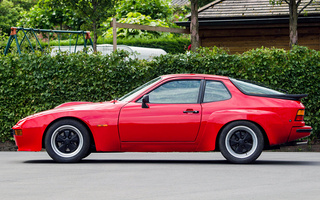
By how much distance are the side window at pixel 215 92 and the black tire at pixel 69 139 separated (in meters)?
2.11

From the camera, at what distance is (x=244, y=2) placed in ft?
76.1

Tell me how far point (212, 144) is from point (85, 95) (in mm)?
4681

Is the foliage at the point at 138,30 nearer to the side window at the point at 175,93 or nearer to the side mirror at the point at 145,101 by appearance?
the side window at the point at 175,93

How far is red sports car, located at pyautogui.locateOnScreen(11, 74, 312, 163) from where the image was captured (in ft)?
32.1

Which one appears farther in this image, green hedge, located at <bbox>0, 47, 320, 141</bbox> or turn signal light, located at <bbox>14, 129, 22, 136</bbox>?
green hedge, located at <bbox>0, 47, 320, 141</bbox>

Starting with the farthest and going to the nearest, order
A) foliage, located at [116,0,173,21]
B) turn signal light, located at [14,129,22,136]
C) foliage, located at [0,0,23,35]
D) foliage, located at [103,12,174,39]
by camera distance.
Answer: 1. foliage, located at [0,0,23,35]
2. foliage, located at [116,0,173,21]
3. foliage, located at [103,12,174,39]
4. turn signal light, located at [14,129,22,136]

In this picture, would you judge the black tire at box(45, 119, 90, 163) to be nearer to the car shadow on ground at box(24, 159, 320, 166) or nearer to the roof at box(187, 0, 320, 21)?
the car shadow on ground at box(24, 159, 320, 166)

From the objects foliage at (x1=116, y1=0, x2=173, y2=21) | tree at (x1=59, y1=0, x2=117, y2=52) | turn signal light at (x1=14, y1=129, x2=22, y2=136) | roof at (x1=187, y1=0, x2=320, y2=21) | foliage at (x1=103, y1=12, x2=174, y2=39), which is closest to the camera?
turn signal light at (x1=14, y1=129, x2=22, y2=136)

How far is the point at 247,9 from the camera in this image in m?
22.5

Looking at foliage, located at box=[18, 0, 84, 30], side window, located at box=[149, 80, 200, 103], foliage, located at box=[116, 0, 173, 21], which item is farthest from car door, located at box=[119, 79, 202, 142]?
foliage, located at box=[18, 0, 84, 30]

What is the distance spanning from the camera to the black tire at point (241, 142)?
31.9 feet

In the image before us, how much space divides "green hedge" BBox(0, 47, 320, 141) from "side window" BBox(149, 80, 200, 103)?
3.31 meters

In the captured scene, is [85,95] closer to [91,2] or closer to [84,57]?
[84,57]

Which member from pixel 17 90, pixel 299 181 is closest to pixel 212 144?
pixel 299 181
